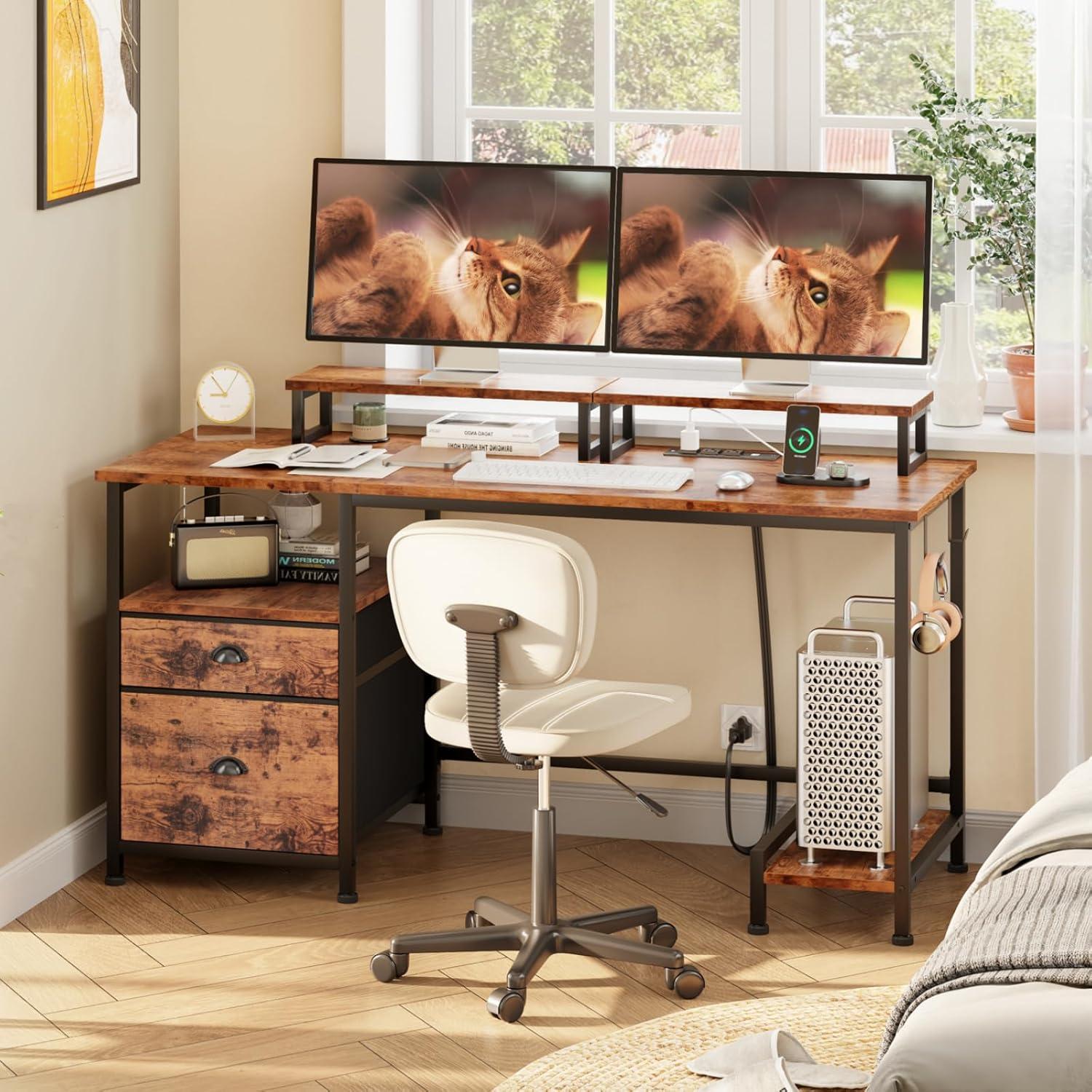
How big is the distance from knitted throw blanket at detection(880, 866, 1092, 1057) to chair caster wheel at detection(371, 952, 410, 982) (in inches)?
50.7

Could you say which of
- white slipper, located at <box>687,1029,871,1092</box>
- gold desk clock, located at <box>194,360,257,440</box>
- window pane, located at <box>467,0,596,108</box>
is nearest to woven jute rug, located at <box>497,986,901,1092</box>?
white slipper, located at <box>687,1029,871,1092</box>

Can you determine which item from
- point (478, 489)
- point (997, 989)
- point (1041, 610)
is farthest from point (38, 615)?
point (997, 989)

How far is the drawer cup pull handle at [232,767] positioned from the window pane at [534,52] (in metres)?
1.49

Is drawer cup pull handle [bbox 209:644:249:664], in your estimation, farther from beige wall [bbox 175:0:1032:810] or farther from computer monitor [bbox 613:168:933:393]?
computer monitor [bbox 613:168:933:393]

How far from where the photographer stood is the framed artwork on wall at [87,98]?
347 cm

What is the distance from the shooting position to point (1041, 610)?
3.58 m

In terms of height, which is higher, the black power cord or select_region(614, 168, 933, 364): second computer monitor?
select_region(614, 168, 933, 364): second computer monitor

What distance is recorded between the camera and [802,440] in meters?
3.47

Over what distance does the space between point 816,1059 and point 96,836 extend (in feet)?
5.24

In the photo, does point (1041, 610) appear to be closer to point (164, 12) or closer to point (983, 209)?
point (983, 209)

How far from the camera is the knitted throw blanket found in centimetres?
198

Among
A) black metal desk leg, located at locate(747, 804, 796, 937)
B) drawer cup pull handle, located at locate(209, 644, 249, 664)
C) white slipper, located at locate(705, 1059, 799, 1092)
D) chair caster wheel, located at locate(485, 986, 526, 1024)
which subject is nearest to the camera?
white slipper, located at locate(705, 1059, 799, 1092)

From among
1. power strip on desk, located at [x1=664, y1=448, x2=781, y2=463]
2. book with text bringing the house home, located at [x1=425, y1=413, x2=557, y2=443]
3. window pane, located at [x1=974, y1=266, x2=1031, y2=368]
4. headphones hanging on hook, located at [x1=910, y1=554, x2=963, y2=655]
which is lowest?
headphones hanging on hook, located at [x1=910, y1=554, x2=963, y2=655]

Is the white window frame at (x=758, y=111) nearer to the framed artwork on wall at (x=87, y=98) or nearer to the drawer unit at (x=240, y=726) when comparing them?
the framed artwork on wall at (x=87, y=98)
